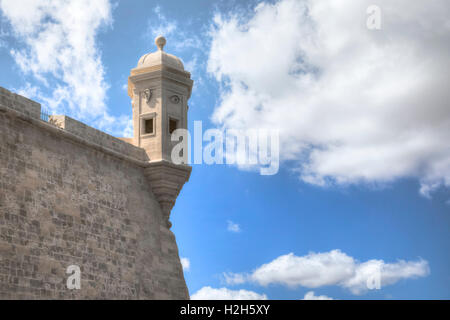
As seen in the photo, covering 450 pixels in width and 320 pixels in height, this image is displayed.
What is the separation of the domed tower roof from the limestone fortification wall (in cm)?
284

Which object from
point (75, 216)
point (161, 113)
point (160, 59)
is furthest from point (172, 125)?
point (75, 216)

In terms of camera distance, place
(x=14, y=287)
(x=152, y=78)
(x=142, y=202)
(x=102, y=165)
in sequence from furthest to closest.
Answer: (x=152, y=78), (x=142, y=202), (x=102, y=165), (x=14, y=287)

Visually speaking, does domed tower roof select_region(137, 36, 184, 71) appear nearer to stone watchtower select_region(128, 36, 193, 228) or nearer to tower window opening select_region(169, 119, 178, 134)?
stone watchtower select_region(128, 36, 193, 228)

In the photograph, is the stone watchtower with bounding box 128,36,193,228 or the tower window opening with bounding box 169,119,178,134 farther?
the tower window opening with bounding box 169,119,178,134

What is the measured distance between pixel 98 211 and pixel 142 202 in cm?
210

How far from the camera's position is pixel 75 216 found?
15844 millimetres

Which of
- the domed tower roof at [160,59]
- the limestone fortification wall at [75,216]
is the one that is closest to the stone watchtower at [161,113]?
the domed tower roof at [160,59]

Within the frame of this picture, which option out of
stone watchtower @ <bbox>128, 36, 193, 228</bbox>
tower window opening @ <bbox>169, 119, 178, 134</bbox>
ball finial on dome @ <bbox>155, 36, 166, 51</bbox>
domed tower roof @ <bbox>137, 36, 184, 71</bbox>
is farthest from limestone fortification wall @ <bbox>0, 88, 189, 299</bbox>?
ball finial on dome @ <bbox>155, 36, 166, 51</bbox>

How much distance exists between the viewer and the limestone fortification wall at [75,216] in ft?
46.4

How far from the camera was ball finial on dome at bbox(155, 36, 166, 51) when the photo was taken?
812 inches
